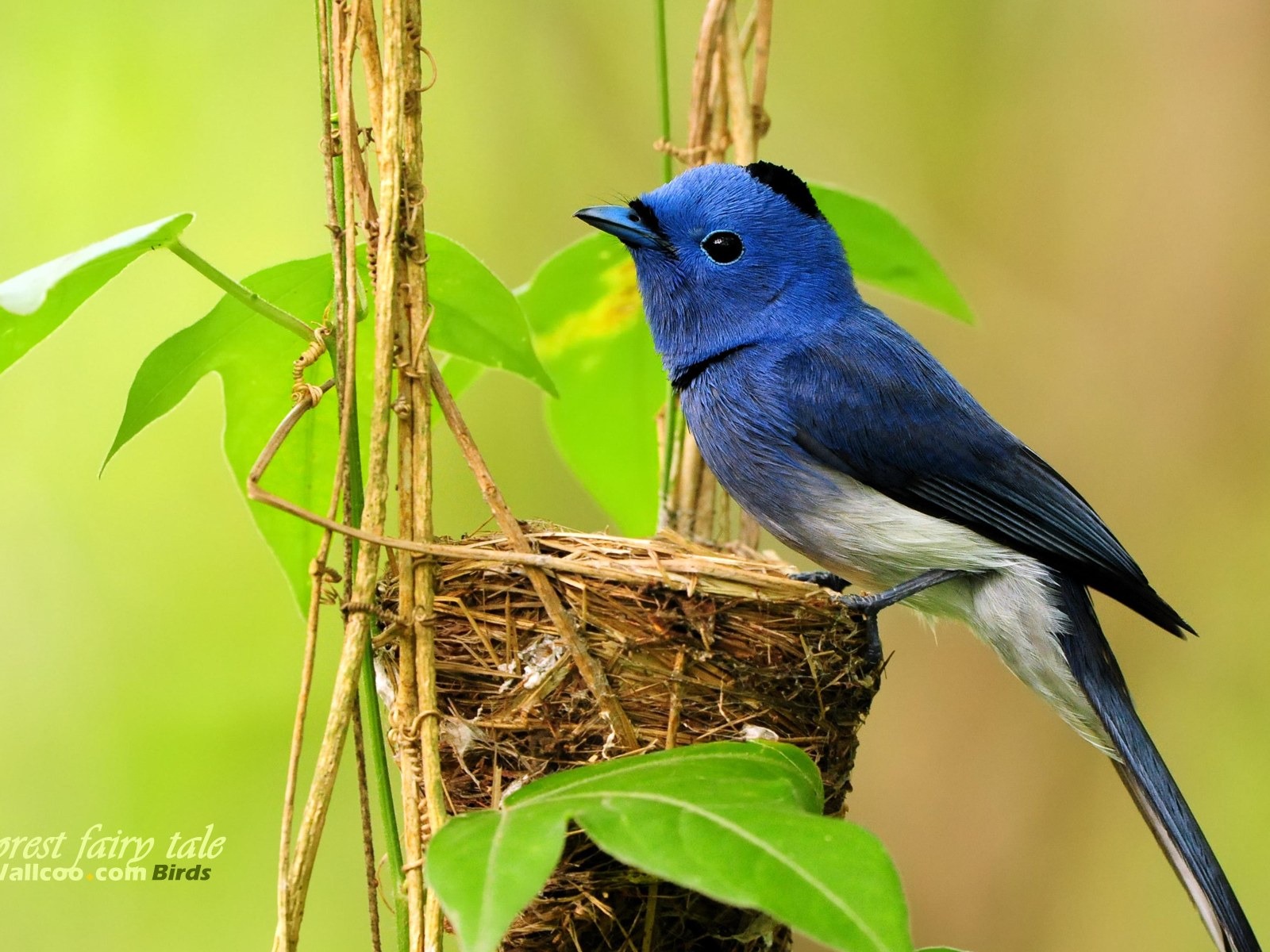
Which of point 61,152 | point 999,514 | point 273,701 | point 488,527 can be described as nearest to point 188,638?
point 273,701

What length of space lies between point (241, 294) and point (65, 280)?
275 millimetres

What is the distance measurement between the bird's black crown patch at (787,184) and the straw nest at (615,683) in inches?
40.5

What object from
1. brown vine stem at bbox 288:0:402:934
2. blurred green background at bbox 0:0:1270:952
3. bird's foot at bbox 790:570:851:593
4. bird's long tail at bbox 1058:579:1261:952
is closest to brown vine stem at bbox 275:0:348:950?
brown vine stem at bbox 288:0:402:934

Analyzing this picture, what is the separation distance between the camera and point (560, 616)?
5.83 feet

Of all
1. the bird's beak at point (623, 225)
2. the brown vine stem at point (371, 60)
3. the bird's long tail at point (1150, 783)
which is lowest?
the bird's long tail at point (1150, 783)

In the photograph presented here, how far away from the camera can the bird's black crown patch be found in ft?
8.70

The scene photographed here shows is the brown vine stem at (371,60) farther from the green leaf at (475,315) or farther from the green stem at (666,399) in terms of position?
the green stem at (666,399)

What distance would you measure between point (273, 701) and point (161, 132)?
6.92ft

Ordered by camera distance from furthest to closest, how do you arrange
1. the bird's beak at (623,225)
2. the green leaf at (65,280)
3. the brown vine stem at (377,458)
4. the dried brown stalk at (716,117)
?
1. the dried brown stalk at (716,117)
2. the bird's beak at (623,225)
3. the brown vine stem at (377,458)
4. the green leaf at (65,280)

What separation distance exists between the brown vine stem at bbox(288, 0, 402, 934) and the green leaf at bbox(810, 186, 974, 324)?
1268 mm

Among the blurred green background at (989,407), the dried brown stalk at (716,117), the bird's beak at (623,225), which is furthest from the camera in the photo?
the blurred green background at (989,407)

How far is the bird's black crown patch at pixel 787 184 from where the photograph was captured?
8.70 ft

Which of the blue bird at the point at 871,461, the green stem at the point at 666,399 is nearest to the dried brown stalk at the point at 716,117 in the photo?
the green stem at the point at 666,399

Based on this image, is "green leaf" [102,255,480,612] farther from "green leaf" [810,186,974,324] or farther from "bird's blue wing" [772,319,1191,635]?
"green leaf" [810,186,974,324]
